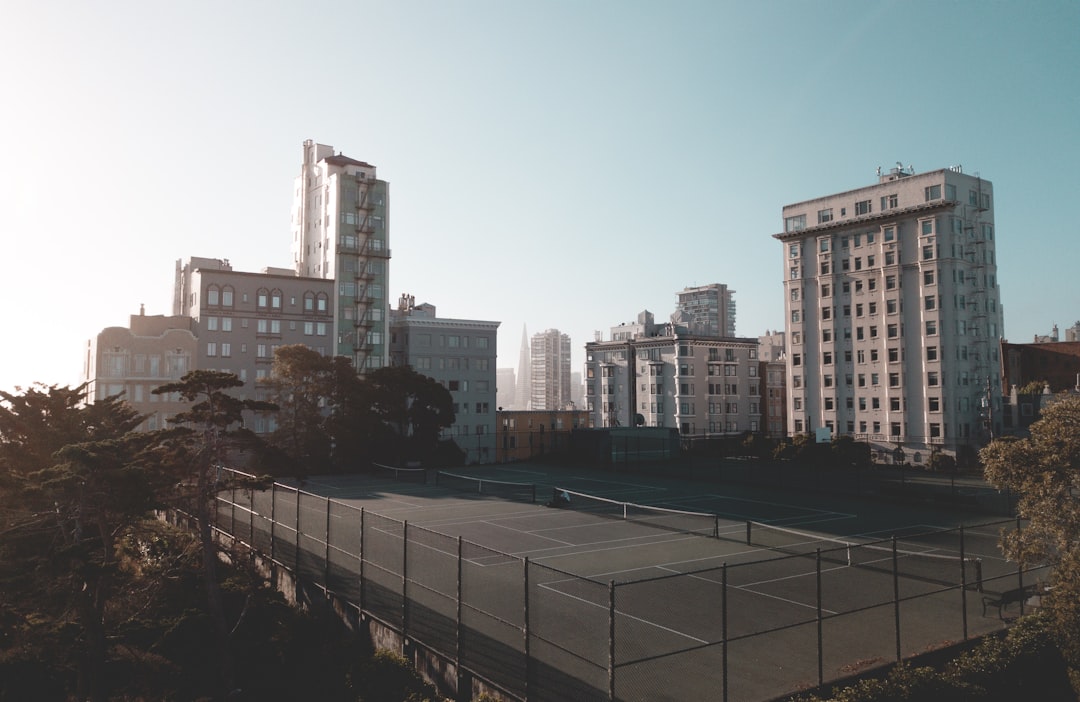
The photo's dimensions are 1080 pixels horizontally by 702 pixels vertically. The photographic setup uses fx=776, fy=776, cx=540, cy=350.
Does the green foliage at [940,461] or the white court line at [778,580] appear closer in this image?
the white court line at [778,580]

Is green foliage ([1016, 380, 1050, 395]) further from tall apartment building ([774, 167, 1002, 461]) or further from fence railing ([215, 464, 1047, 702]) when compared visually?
fence railing ([215, 464, 1047, 702])

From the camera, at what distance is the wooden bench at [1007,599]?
2222 cm

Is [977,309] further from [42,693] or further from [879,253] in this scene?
[42,693]

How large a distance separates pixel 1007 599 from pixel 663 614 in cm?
992

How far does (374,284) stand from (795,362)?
54.7 m

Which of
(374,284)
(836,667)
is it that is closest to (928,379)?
(374,284)

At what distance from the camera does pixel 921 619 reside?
2250 centimetres

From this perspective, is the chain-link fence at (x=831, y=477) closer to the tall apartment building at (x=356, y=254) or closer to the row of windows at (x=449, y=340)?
the row of windows at (x=449, y=340)

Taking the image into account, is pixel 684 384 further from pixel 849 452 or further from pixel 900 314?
pixel 849 452

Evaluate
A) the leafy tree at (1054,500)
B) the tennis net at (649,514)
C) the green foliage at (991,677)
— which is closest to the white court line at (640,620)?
the green foliage at (991,677)

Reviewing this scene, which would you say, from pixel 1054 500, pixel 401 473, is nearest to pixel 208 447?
pixel 1054 500

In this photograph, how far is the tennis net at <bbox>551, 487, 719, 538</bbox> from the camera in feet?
126

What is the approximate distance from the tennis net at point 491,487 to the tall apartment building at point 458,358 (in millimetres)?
42909

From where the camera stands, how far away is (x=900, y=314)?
87.0 meters
